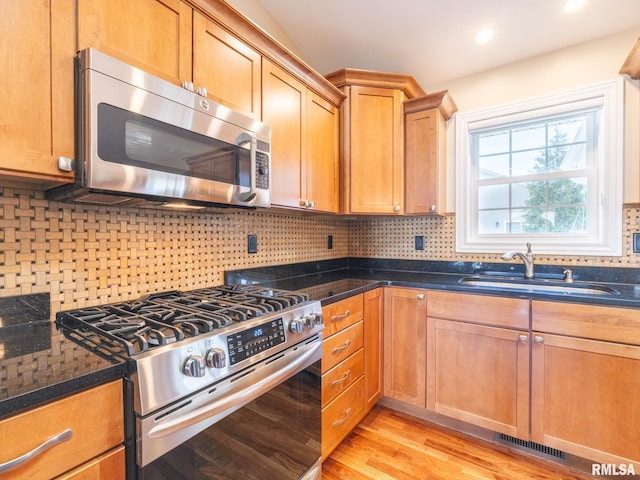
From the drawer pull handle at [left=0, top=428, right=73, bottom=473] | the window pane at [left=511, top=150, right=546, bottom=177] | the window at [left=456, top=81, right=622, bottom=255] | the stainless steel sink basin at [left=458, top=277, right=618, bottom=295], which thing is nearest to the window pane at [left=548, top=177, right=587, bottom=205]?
the window at [left=456, top=81, right=622, bottom=255]

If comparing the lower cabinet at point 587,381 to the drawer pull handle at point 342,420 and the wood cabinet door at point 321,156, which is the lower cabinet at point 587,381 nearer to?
the drawer pull handle at point 342,420

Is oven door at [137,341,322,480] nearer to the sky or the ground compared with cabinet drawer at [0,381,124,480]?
nearer to the ground

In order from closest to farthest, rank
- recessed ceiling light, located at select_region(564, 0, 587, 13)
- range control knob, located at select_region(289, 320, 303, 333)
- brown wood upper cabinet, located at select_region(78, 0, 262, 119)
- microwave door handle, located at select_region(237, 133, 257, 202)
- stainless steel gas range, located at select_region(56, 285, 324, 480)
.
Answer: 1. stainless steel gas range, located at select_region(56, 285, 324, 480)
2. brown wood upper cabinet, located at select_region(78, 0, 262, 119)
3. range control knob, located at select_region(289, 320, 303, 333)
4. microwave door handle, located at select_region(237, 133, 257, 202)
5. recessed ceiling light, located at select_region(564, 0, 587, 13)

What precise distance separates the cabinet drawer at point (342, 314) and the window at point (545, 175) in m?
1.11

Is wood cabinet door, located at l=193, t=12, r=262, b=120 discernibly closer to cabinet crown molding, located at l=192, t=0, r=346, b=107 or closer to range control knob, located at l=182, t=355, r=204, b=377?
cabinet crown molding, located at l=192, t=0, r=346, b=107

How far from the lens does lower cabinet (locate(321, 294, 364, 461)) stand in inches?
61.1

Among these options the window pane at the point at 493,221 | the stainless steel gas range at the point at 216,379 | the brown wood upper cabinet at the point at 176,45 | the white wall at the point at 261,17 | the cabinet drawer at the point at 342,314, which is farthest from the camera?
the window pane at the point at 493,221

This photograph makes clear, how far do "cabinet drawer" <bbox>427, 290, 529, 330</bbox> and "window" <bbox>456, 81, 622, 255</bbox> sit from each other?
69cm

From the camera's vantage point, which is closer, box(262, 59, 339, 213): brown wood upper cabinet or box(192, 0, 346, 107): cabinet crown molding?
box(192, 0, 346, 107): cabinet crown molding

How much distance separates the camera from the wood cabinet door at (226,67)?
1.28 m

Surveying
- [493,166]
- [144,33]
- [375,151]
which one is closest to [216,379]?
[144,33]

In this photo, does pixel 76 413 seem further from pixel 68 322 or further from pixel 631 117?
pixel 631 117

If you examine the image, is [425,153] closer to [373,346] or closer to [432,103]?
[432,103]

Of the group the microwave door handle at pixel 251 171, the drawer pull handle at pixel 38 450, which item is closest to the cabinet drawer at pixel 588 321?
the microwave door handle at pixel 251 171
